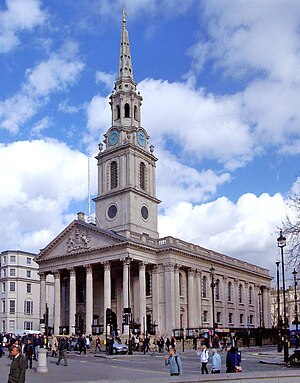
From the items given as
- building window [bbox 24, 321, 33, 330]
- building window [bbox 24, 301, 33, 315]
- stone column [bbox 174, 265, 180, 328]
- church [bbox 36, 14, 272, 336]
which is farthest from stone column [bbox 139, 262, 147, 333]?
building window [bbox 24, 301, 33, 315]

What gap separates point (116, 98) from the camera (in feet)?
292

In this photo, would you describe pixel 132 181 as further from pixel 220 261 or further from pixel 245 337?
pixel 245 337

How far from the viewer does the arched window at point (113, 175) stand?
8518 centimetres

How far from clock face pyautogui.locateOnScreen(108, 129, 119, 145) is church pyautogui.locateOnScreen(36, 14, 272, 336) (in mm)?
143

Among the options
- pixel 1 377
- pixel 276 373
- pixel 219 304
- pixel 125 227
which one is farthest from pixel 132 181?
pixel 276 373

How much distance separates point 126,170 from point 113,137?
6.31 metres

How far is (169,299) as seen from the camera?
73.2 m

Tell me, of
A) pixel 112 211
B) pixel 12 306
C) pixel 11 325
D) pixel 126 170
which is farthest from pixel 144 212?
pixel 11 325

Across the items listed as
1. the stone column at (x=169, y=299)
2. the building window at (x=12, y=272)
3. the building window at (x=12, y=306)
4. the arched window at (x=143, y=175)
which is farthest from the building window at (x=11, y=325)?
the stone column at (x=169, y=299)

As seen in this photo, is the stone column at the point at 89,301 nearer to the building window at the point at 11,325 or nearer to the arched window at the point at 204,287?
the arched window at the point at 204,287

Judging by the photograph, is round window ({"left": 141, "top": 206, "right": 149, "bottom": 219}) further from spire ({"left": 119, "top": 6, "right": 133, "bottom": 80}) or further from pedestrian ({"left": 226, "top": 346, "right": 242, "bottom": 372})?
pedestrian ({"left": 226, "top": 346, "right": 242, "bottom": 372})

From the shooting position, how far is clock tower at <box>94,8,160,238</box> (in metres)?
82.6

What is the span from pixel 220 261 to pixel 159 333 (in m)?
17.3

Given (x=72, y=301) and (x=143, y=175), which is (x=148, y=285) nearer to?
(x=72, y=301)
